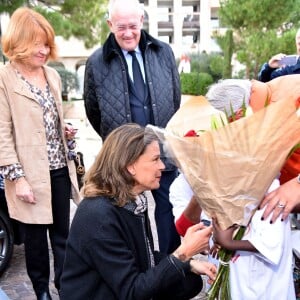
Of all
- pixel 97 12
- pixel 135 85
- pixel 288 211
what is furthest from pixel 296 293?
pixel 97 12

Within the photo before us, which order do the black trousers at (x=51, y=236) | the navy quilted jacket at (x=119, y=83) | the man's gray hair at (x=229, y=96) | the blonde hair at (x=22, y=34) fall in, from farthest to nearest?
the navy quilted jacket at (x=119, y=83) < the black trousers at (x=51, y=236) < the blonde hair at (x=22, y=34) < the man's gray hair at (x=229, y=96)

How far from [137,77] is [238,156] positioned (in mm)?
1641

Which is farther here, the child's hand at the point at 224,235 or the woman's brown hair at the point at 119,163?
the woman's brown hair at the point at 119,163

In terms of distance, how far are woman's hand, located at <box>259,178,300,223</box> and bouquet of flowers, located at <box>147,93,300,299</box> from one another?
8 cm

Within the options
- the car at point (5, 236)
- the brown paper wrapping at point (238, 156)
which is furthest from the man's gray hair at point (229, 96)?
the car at point (5, 236)

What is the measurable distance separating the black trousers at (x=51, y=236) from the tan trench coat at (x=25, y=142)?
0.36ft

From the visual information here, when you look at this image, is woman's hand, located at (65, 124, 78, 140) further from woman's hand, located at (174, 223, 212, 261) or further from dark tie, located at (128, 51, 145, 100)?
woman's hand, located at (174, 223, 212, 261)

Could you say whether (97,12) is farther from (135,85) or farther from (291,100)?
(291,100)

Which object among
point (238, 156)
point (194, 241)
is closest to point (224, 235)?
point (194, 241)

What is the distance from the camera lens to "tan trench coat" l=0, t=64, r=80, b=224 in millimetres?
2688

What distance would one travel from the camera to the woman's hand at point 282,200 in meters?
1.83

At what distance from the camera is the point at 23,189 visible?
274 centimetres

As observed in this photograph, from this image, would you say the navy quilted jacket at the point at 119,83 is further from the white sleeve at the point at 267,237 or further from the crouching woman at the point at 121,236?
the white sleeve at the point at 267,237

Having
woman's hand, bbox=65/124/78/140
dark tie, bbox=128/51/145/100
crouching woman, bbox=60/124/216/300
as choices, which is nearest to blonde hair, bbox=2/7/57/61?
woman's hand, bbox=65/124/78/140
